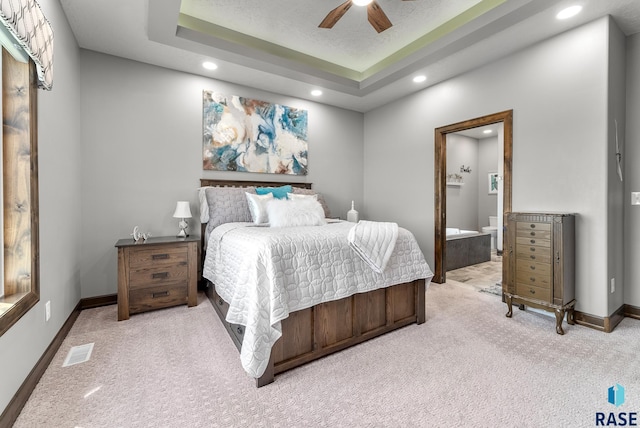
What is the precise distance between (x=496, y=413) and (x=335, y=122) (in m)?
4.33

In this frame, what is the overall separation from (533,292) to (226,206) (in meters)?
3.29

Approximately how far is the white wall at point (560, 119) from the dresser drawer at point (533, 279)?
352 millimetres

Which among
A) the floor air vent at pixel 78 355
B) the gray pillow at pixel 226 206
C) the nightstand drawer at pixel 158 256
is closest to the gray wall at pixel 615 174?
the gray pillow at pixel 226 206

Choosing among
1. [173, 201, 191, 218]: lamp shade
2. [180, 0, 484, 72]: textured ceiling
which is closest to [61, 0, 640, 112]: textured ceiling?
[180, 0, 484, 72]: textured ceiling

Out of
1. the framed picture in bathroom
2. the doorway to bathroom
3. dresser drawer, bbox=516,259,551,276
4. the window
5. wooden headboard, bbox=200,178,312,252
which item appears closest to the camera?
the window

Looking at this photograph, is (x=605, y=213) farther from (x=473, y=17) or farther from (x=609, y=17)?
(x=473, y=17)

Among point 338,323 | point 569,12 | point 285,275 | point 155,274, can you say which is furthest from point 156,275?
point 569,12

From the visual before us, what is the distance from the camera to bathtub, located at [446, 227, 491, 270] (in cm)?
464

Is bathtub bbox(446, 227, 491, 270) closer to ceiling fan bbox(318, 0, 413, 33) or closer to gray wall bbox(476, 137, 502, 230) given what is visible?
gray wall bbox(476, 137, 502, 230)

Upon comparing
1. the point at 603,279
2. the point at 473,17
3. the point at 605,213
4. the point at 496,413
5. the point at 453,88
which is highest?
the point at 473,17

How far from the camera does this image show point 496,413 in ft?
5.01

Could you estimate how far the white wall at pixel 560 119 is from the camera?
2564mm

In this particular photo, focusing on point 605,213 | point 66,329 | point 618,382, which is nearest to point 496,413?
point 618,382

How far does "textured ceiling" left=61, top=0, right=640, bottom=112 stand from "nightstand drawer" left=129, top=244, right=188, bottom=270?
6.86ft
